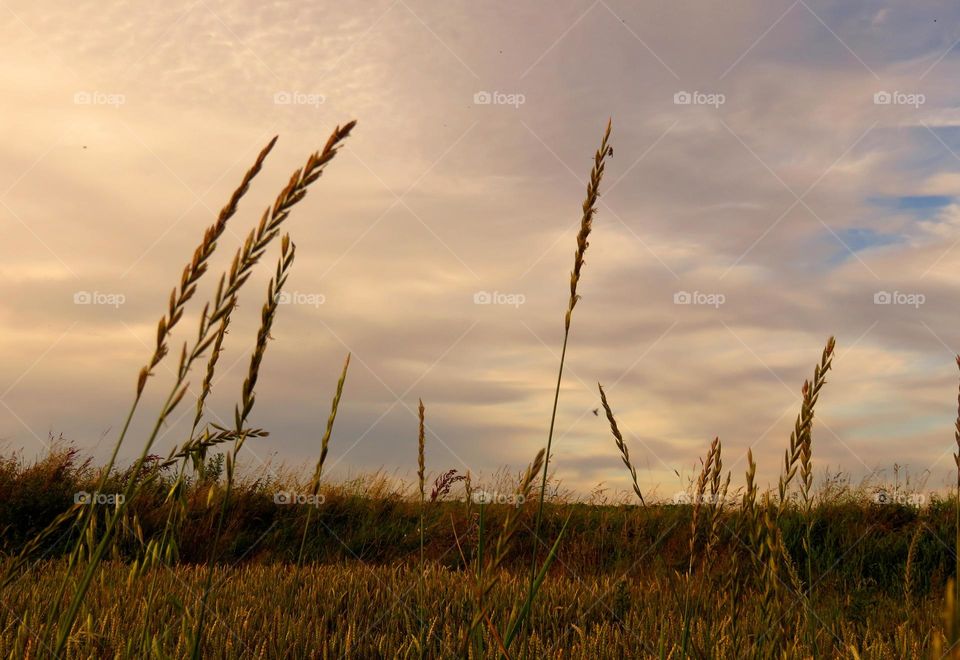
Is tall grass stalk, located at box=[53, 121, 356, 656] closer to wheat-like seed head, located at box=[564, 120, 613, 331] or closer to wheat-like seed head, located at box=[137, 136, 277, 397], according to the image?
wheat-like seed head, located at box=[137, 136, 277, 397]

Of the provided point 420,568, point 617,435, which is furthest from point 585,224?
point 420,568

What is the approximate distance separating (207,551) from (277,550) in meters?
1.30

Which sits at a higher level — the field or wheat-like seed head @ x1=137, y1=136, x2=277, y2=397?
wheat-like seed head @ x1=137, y1=136, x2=277, y2=397

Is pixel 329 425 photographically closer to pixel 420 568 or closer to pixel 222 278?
pixel 222 278

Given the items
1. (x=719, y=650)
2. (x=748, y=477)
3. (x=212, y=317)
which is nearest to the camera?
(x=212, y=317)

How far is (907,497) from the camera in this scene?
12.9 metres

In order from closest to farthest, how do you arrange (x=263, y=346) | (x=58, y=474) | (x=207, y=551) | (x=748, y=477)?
(x=263, y=346) → (x=748, y=477) → (x=207, y=551) → (x=58, y=474)

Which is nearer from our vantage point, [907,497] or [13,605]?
[13,605]

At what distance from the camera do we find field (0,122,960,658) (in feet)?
6.16

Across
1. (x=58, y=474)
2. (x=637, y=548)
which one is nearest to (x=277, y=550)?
(x=58, y=474)

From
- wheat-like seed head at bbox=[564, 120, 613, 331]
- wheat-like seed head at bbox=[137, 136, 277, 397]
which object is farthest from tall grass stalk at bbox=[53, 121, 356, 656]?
wheat-like seed head at bbox=[564, 120, 613, 331]

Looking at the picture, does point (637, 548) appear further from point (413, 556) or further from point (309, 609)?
point (309, 609)

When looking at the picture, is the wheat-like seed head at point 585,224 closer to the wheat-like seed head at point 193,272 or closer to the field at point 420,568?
the field at point 420,568

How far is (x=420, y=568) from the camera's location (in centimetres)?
500
